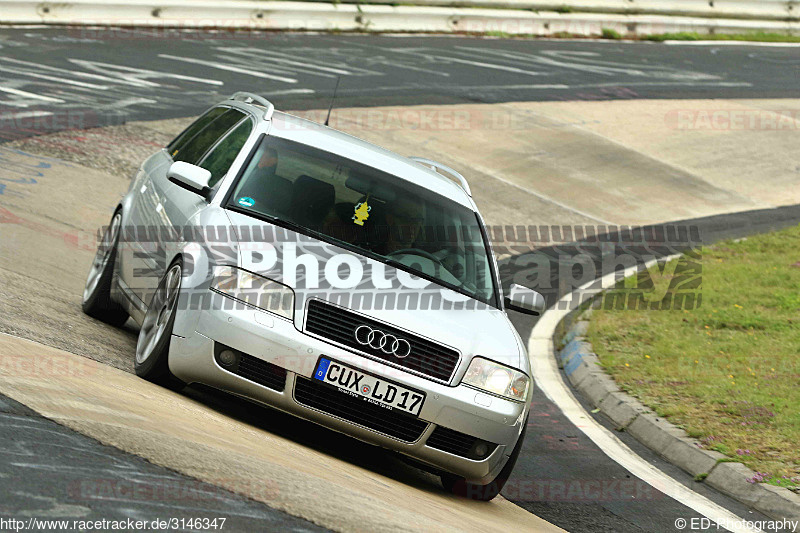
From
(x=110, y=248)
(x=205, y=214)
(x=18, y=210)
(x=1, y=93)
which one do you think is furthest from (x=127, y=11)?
(x=205, y=214)

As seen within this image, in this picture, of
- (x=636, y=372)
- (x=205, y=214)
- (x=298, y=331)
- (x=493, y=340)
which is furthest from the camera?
(x=636, y=372)

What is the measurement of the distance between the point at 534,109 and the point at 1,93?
9.66 m

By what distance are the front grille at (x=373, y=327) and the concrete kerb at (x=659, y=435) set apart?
8.15 ft

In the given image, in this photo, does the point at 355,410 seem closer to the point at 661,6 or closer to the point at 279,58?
the point at 279,58

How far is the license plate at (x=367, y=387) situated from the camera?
5539 millimetres

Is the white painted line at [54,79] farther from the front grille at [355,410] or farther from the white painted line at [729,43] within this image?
the white painted line at [729,43]

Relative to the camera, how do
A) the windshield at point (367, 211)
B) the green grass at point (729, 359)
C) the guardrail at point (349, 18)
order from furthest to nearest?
the guardrail at point (349, 18) < the green grass at point (729, 359) < the windshield at point (367, 211)

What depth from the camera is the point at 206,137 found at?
7738 mm

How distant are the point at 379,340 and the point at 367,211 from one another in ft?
4.49

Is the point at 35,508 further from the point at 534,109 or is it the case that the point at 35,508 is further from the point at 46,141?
the point at 534,109

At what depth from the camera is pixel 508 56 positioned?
86.1ft

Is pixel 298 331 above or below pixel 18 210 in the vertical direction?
above

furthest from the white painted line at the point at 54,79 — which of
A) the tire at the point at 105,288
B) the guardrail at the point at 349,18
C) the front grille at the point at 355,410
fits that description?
the front grille at the point at 355,410

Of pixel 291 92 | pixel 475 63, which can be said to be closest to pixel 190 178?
pixel 291 92
